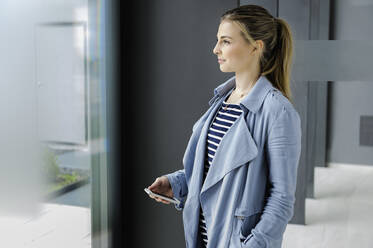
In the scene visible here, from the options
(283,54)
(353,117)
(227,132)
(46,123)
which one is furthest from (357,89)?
(46,123)

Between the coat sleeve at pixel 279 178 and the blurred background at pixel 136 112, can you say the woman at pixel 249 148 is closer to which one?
the coat sleeve at pixel 279 178

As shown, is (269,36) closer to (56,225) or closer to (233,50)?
(233,50)

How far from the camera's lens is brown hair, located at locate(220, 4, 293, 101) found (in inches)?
57.3

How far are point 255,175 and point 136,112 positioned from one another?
4.57 ft

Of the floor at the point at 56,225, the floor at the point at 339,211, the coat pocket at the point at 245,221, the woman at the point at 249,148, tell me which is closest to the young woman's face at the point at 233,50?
the woman at the point at 249,148

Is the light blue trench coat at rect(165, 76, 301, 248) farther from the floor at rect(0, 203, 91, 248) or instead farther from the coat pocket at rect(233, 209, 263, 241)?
→ the floor at rect(0, 203, 91, 248)

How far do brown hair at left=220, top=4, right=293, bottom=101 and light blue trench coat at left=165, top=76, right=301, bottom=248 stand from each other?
63mm

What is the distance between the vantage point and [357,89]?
2107 millimetres

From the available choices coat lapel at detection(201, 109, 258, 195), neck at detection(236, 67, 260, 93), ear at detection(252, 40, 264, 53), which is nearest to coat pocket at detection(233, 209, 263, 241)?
coat lapel at detection(201, 109, 258, 195)

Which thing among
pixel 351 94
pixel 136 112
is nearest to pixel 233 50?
pixel 351 94

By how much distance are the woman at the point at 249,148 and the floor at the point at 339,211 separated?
857mm

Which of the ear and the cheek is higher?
the ear

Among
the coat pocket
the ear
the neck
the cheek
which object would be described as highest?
the ear

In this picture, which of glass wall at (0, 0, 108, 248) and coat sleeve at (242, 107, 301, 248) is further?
glass wall at (0, 0, 108, 248)
